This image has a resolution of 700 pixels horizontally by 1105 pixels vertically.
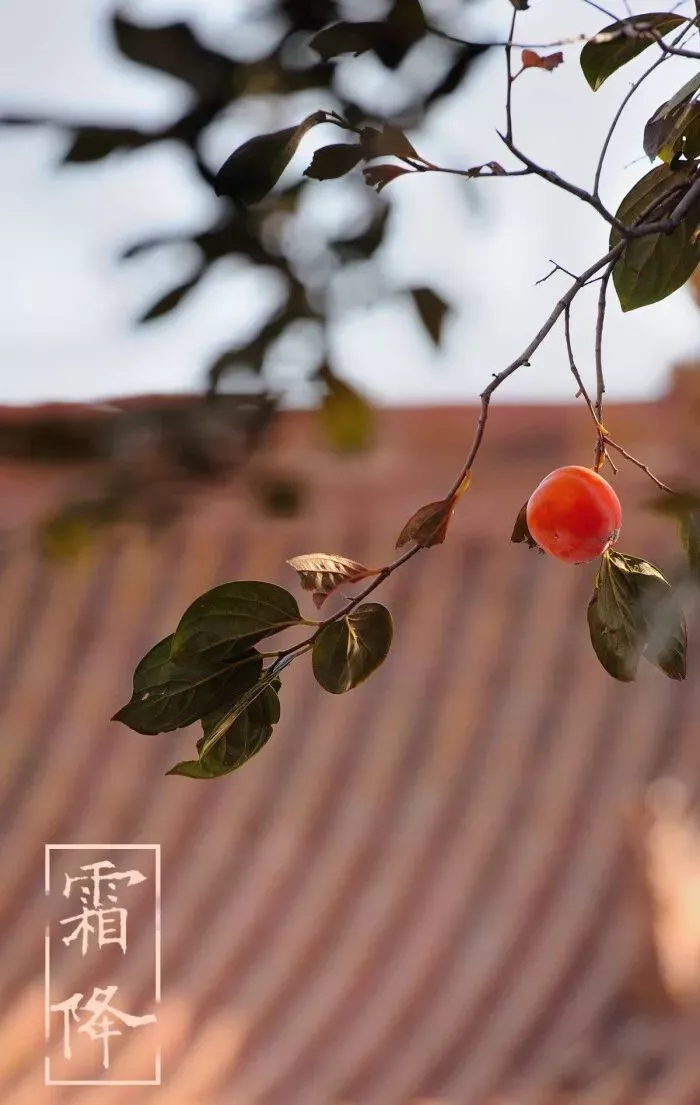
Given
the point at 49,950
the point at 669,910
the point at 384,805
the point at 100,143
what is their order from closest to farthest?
the point at 100,143 → the point at 669,910 → the point at 49,950 → the point at 384,805

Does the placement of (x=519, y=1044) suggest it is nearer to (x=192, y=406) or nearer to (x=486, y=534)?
(x=486, y=534)

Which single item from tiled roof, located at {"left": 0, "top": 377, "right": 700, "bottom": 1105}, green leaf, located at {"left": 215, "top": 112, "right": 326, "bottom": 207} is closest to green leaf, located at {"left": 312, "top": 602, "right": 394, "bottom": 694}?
green leaf, located at {"left": 215, "top": 112, "right": 326, "bottom": 207}

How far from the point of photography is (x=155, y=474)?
0.30m

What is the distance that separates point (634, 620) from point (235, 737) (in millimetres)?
117

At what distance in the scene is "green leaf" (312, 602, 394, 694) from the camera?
344 millimetres

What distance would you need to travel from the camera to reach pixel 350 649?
35cm

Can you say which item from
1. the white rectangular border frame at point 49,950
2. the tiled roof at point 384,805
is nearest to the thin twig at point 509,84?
the tiled roof at point 384,805

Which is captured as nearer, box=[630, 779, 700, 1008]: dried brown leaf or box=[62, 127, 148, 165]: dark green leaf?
box=[62, 127, 148, 165]: dark green leaf

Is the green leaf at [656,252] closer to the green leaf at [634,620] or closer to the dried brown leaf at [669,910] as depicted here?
the green leaf at [634,620]

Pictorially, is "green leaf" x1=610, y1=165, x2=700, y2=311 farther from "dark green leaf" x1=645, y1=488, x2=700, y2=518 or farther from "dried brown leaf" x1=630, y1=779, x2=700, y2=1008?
"dried brown leaf" x1=630, y1=779, x2=700, y2=1008

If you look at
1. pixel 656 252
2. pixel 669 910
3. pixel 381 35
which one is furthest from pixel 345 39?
pixel 669 910

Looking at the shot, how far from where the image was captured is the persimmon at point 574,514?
0.34 meters

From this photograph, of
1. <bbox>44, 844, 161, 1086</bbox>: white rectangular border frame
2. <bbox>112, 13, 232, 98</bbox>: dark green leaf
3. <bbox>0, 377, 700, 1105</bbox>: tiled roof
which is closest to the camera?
<bbox>112, 13, 232, 98</bbox>: dark green leaf

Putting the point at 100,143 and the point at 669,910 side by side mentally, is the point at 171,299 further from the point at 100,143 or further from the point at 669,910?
the point at 669,910
